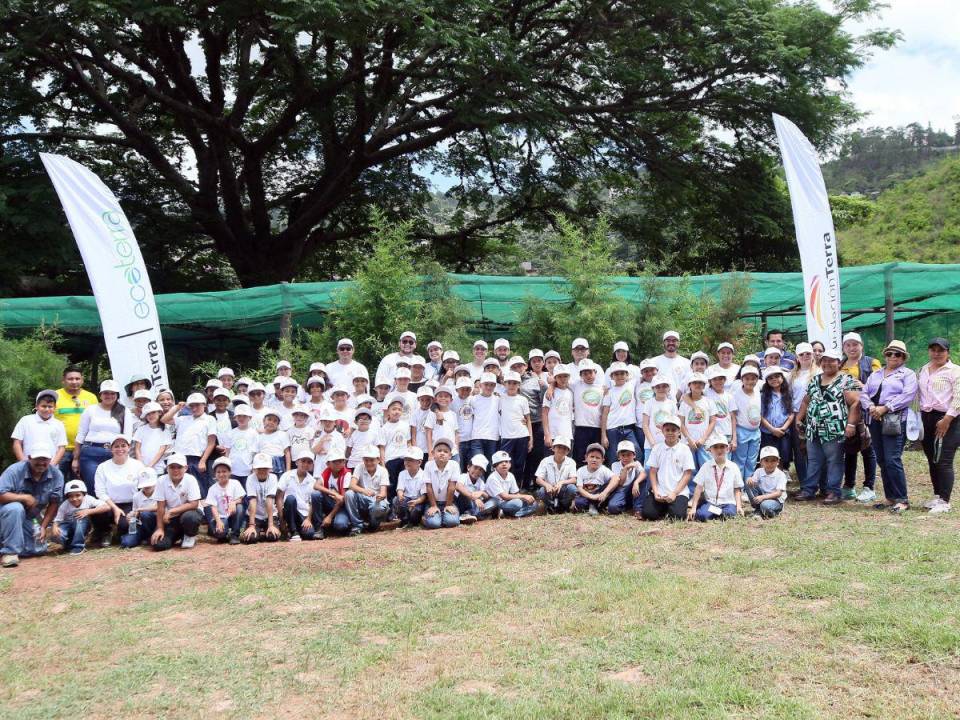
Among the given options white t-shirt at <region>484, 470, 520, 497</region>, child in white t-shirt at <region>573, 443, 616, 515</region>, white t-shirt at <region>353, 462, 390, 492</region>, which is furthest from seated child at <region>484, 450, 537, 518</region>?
white t-shirt at <region>353, 462, 390, 492</region>

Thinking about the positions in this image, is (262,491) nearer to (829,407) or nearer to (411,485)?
(411,485)

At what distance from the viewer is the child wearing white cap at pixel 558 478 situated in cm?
897

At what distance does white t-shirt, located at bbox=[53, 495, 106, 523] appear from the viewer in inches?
341

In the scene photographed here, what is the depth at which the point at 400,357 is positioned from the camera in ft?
33.3

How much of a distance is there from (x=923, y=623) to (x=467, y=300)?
324 inches

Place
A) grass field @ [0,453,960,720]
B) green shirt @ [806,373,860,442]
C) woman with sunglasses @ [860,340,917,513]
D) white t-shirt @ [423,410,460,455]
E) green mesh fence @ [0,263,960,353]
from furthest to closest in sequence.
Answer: green mesh fence @ [0,263,960,353]
white t-shirt @ [423,410,460,455]
green shirt @ [806,373,860,442]
woman with sunglasses @ [860,340,917,513]
grass field @ [0,453,960,720]

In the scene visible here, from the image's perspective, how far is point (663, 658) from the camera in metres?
4.93

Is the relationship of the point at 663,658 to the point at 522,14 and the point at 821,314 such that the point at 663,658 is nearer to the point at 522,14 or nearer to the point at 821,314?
the point at 821,314

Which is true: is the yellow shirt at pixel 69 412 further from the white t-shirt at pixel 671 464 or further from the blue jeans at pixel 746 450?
the blue jeans at pixel 746 450

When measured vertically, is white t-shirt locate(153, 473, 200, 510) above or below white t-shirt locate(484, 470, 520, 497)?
above

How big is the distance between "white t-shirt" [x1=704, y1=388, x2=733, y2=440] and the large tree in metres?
8.28

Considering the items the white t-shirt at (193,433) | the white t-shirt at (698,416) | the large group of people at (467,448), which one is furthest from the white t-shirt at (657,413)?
Result: the white t-shirt at (193,433)

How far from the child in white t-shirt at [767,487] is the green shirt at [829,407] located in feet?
1.71

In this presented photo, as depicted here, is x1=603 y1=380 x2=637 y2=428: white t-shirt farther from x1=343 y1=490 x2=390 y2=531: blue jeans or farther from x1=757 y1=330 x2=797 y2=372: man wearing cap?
x1=343 y1=490 x2=390 y2=531: blue jeans
